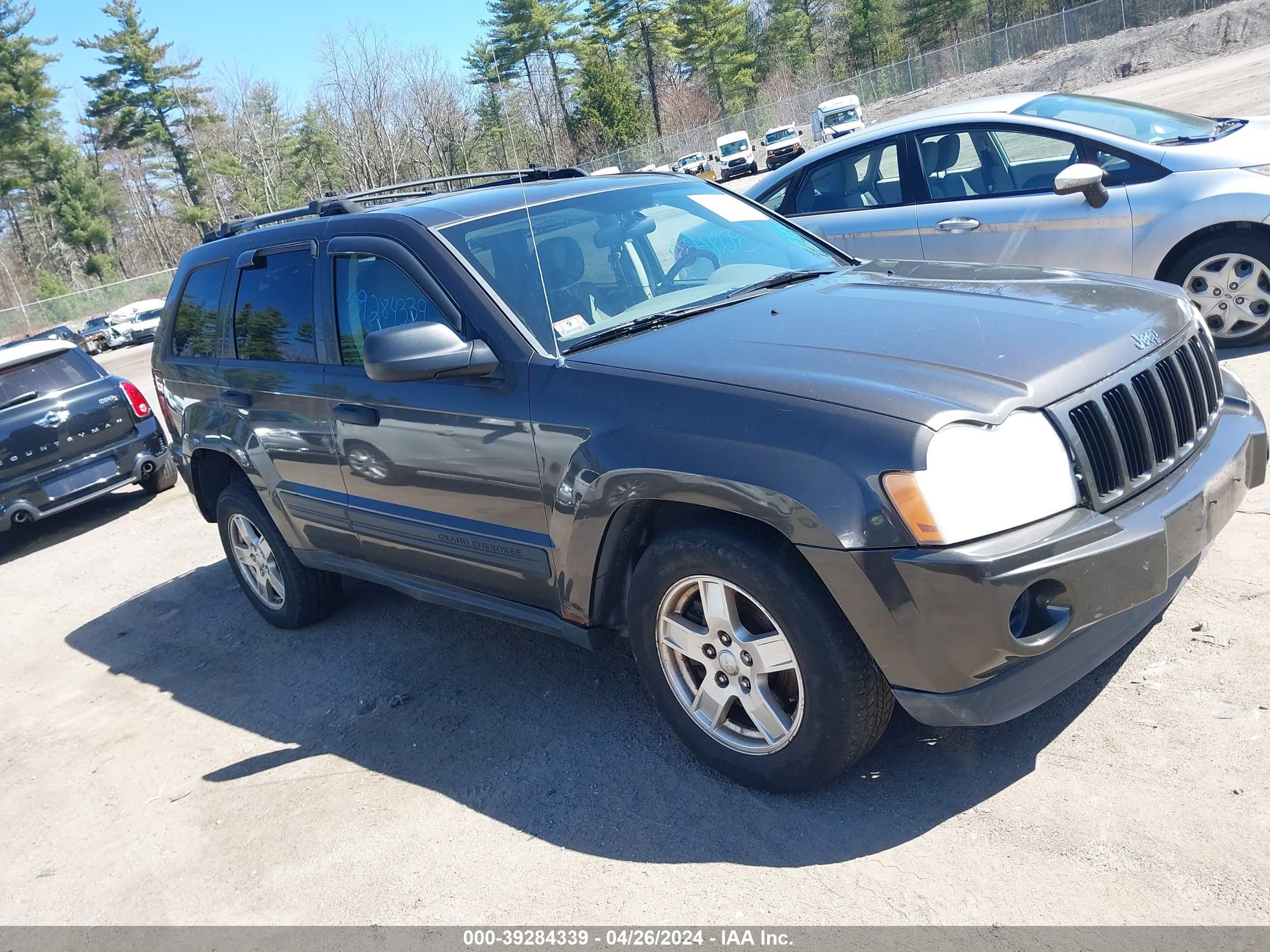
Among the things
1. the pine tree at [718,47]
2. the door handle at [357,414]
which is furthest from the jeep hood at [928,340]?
the pine tree at [718,47]

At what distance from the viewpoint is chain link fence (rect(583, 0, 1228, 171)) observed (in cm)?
5175

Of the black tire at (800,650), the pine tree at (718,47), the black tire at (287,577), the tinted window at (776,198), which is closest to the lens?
the black tire at (800,650)

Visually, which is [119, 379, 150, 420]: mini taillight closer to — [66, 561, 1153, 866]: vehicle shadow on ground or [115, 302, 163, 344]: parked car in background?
[66, 561, 1153, 866]: vehicle shadow on ground

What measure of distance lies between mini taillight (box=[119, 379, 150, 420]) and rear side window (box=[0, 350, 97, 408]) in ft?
0.86

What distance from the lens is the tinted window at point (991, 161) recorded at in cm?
662

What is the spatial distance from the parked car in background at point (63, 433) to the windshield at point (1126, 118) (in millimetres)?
7598

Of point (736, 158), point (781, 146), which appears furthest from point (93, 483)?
point (781, 146)

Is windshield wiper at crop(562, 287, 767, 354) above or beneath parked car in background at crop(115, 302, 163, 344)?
above

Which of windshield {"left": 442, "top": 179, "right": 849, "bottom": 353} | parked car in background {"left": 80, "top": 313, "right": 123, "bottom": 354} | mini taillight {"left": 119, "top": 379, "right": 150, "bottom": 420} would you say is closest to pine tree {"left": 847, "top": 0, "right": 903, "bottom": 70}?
parked car in background {"left": 80, "top": 313, "right": 123, "bottom": 354}

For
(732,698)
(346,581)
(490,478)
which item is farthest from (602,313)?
(346,581)

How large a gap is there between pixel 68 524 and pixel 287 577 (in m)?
5.60

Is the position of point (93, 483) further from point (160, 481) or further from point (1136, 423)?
point (1136, 423)
